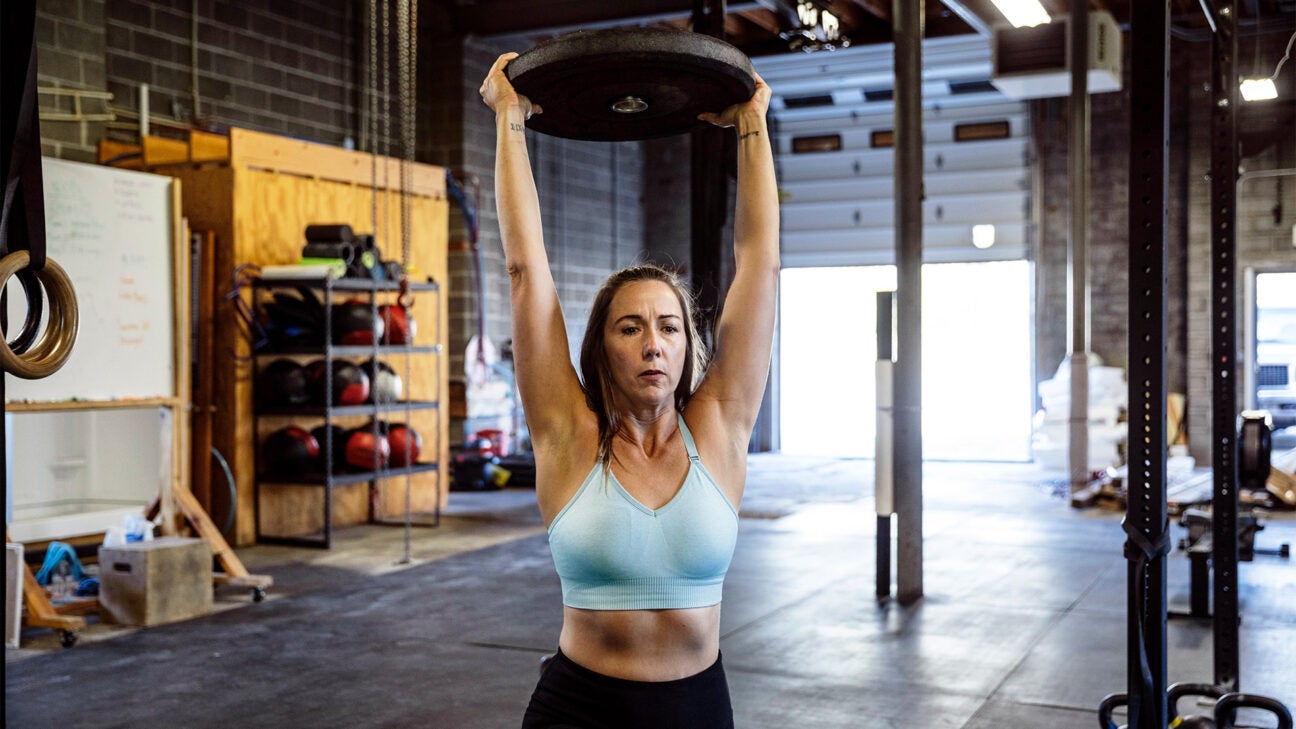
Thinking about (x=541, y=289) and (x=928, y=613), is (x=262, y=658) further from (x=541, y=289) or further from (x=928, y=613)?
(x=541, y=289)

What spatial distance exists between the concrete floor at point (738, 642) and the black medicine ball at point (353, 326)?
4.03 ft

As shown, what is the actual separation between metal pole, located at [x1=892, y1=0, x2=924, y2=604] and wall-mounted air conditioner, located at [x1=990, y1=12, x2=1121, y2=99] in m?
4.16

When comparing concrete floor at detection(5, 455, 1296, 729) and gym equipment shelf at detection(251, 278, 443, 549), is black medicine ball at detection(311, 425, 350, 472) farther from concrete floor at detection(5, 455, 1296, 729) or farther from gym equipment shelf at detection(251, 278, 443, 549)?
concrete floor at detection(5, 455, 1296, 729)

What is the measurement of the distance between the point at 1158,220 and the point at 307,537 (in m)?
6.00

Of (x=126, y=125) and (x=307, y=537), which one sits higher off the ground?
(x=126, y=125)

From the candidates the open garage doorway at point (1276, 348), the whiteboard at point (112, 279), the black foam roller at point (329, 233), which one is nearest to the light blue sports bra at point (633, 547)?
the whiteboard at point (112, 279)

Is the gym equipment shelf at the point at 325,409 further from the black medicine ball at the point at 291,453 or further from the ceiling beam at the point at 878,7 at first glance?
the ceiling beam at the point at 878,7

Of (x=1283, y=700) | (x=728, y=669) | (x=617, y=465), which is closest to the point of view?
(x=617, y=465)

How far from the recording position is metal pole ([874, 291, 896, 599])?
552 cm

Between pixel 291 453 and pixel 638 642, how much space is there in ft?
19.0

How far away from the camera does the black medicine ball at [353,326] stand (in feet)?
23.7

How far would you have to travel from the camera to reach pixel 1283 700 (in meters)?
3.90

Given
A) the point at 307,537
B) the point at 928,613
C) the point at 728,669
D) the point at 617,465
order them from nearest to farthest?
the point at 617,465
the point at 728,669
the point at 928,613
the point at 307,537

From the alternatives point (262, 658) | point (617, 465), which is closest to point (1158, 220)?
point (617, 465)
